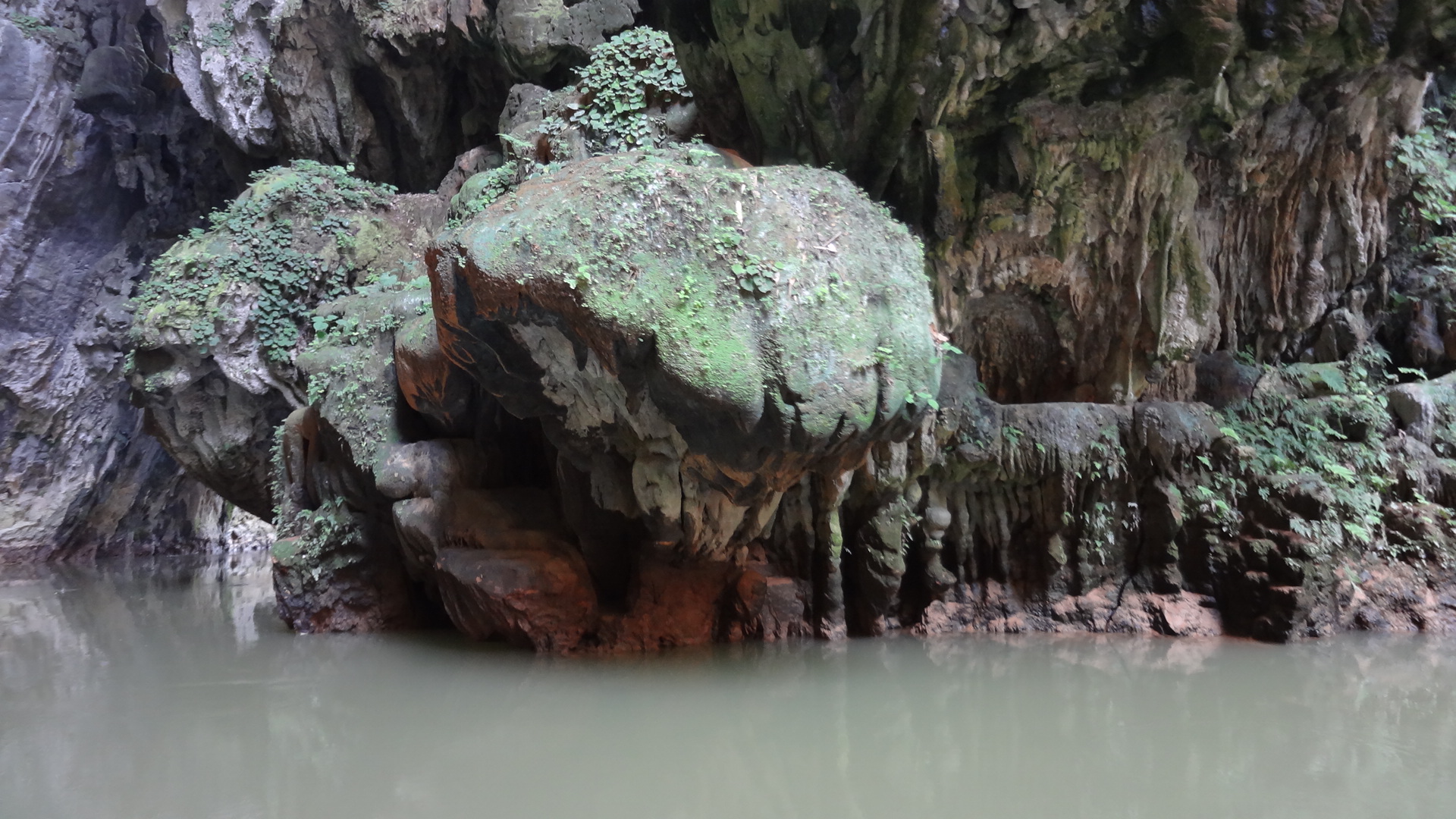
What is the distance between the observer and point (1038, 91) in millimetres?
6422

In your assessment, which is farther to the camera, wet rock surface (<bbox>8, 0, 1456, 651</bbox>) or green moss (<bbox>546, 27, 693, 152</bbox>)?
green moss (<bbox>546, 27, 693, 152</bbox>)

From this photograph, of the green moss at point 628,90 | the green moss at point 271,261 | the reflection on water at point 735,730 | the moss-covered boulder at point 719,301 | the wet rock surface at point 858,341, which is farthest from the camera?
the green moss at point 271,261

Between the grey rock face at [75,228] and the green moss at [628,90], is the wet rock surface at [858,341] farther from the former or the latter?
the grey rock face at [75,228]

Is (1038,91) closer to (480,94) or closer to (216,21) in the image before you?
(480,94)

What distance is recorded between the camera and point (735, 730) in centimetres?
440

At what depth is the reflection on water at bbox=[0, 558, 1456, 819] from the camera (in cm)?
349

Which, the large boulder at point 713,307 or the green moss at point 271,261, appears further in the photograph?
the green moss at point 271,261

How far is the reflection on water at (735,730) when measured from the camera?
3488 mm

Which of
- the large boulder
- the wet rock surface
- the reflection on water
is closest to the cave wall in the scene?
the wet rock surface

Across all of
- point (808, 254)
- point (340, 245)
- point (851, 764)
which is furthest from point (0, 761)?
point (340, 245)

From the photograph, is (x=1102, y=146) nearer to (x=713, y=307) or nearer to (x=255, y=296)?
(x=713, y=307)

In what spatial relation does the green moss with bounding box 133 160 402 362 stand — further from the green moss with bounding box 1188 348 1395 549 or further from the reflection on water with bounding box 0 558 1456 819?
the green moss with bounding box 1188 348 1395 549

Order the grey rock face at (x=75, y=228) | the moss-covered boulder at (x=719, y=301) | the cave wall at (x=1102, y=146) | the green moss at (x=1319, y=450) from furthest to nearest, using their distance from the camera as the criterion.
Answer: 1. the grey rock face at (x=75, y=228)
2. the green moss at (x=1319, y=450)
3. the cave wall at (x=1102, y=146)
4. the moss-covered boulder at (x=719, y=301)

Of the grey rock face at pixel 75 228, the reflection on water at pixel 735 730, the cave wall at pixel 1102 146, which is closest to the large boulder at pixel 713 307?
the cave wall at pixel 1102 146
